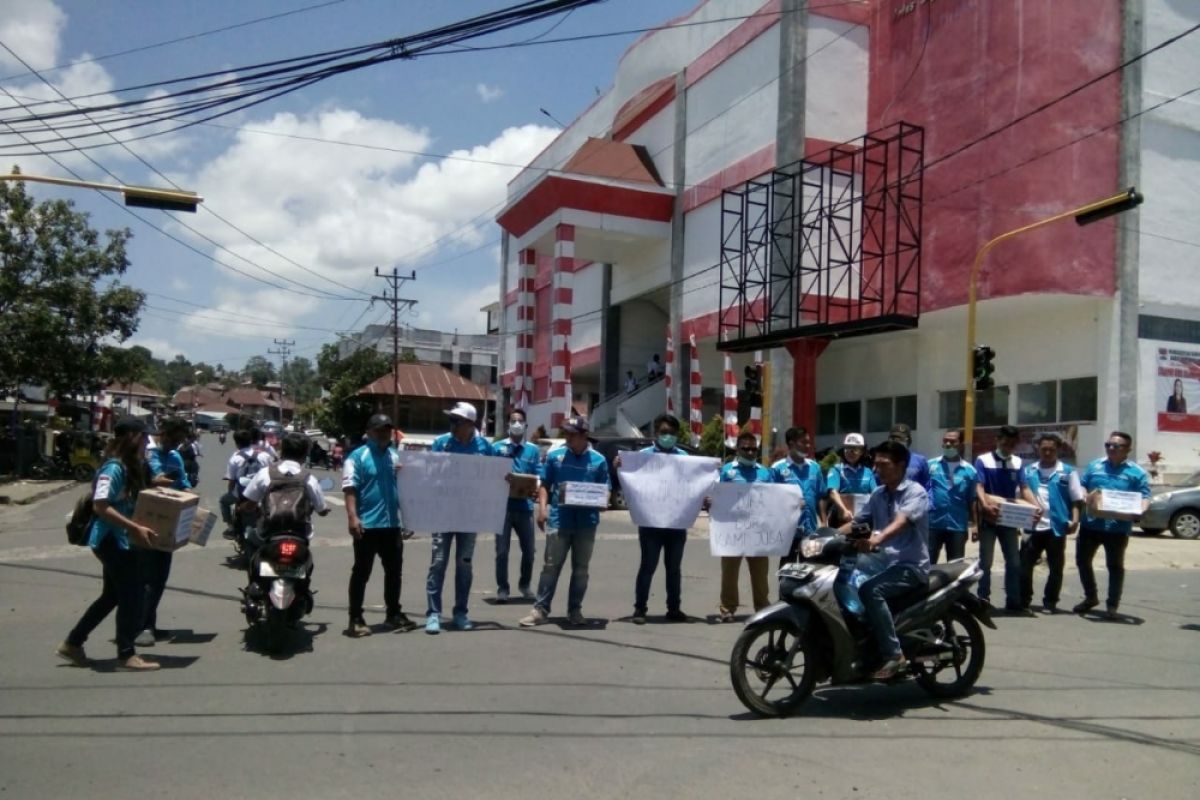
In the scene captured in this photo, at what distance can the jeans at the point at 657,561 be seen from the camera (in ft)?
29.8

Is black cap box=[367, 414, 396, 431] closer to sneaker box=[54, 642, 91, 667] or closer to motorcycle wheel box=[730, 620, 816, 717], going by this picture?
sneaker box=[54, 642, 91, 667]

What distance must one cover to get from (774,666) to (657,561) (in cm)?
314

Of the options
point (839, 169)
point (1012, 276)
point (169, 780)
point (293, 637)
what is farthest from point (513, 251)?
point (169, 780)

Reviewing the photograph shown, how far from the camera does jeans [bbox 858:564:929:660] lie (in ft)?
19.8

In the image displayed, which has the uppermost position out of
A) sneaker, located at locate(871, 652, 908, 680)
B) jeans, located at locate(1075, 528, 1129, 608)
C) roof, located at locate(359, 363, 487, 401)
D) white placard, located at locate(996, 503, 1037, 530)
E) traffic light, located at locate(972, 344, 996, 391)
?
roof, located at locate(359, 363, 487, 401)

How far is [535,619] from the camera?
879 centimetres

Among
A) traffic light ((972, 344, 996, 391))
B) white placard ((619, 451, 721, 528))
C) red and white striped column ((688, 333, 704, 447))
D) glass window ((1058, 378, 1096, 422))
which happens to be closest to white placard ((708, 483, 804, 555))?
white placard ((619, 451, 721, 528))

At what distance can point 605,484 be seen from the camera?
29.2 feet

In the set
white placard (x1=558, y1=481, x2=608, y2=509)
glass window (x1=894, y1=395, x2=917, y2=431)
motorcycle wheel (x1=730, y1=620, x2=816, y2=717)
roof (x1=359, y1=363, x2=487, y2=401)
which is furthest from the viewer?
roof (x1=359, y1=363, x2=487, y2=401)

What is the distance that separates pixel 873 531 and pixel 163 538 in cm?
501

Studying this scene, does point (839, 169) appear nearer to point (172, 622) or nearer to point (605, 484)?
point (605, 484)

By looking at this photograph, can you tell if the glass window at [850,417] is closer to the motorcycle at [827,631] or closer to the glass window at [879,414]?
the glass window at [879,414]

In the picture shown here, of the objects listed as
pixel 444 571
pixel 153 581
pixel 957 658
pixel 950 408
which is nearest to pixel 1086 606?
pixel 957 658

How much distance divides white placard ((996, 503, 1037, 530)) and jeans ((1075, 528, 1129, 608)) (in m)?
0.78
